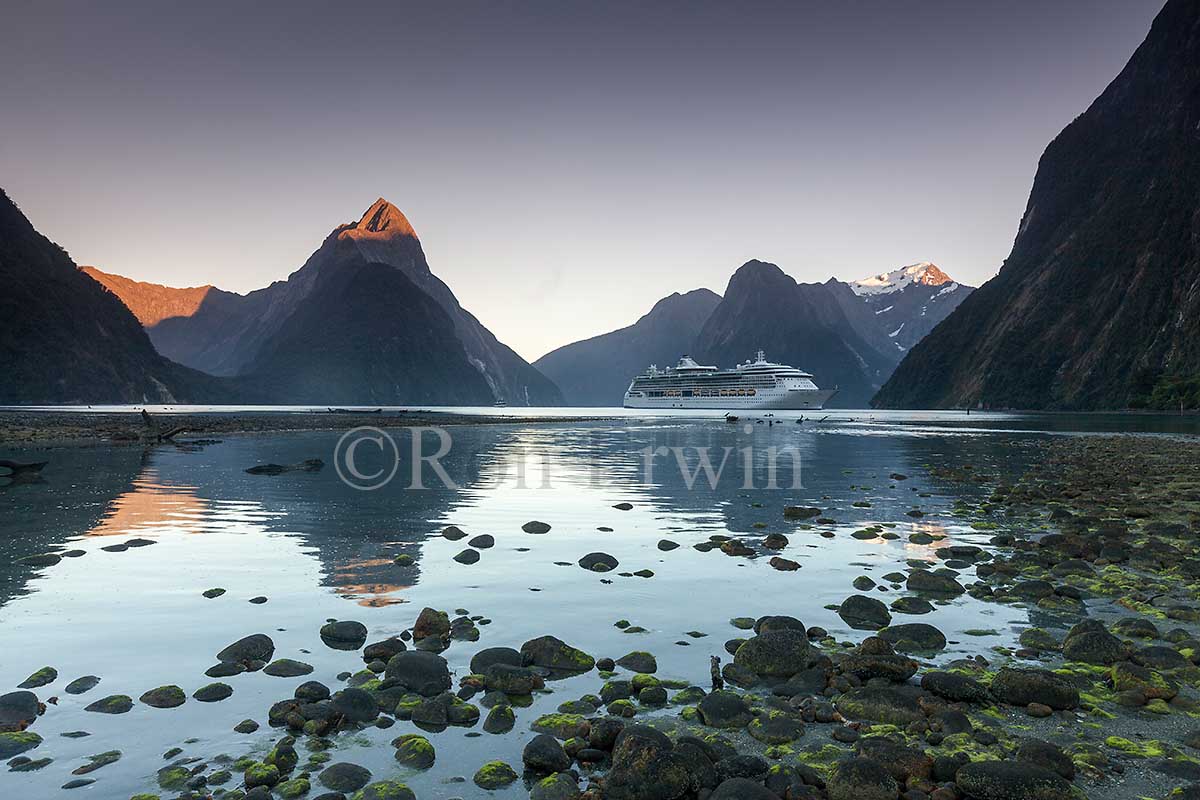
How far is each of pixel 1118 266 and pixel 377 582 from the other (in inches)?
7070

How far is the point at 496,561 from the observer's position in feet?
49.9

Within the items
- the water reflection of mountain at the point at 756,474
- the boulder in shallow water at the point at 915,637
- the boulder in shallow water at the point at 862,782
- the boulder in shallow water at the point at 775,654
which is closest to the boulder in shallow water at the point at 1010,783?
the boulder in shallow water at the point at 862,782

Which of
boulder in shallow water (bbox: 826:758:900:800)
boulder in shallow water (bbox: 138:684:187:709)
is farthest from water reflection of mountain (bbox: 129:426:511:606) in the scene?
boulder in shallow water (bbox: 826:758:900:800)

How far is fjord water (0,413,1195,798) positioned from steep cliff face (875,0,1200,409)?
133919 millimetres

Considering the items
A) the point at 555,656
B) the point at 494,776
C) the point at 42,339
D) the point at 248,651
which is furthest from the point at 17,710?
the point at 42,339

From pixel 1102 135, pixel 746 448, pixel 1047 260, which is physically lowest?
pixel 746 448

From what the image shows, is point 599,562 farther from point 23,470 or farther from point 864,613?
point 23,470

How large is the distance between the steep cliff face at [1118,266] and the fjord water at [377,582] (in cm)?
13392

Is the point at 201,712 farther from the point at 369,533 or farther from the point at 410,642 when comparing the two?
the point at 369,533

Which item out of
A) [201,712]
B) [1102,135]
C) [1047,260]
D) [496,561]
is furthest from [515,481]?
[1102,135]

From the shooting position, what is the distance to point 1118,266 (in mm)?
145000

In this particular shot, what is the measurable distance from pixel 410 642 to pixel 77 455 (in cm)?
4178

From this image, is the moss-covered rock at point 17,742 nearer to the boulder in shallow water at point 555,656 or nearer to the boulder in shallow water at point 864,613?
the boulder in shallow water at point 555,656

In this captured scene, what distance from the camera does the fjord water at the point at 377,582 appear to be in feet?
23.1
